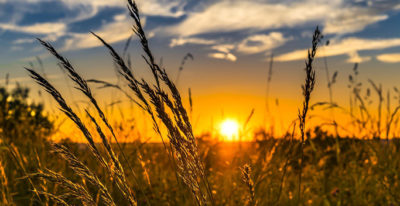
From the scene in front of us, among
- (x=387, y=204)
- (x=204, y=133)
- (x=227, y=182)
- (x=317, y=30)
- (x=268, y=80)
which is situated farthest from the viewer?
(x=204, y=133)

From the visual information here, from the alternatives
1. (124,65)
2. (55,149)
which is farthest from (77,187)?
(124,65)

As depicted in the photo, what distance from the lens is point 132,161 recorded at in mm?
3871

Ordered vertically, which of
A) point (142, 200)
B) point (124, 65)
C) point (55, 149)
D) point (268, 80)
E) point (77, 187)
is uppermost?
point (268, 80)

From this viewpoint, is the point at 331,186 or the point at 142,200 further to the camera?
the point at 331,186

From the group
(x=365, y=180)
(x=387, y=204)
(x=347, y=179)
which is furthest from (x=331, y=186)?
(x=387, y=204)

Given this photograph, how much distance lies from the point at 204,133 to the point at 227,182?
9.17 ft

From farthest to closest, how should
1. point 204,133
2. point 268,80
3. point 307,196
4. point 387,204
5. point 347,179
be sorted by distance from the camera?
point 204,133, point 268,80, point 347,179, point 307,196, point 387,204

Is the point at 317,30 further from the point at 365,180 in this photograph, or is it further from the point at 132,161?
the point at 132,161

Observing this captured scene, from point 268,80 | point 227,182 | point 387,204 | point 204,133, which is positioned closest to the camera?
point 387,204

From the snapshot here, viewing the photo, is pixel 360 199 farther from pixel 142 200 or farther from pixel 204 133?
pixel 204 133

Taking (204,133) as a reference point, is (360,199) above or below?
below

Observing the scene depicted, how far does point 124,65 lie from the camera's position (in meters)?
1.24

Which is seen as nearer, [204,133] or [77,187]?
[77,187]

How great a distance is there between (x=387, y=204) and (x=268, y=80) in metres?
1.96
